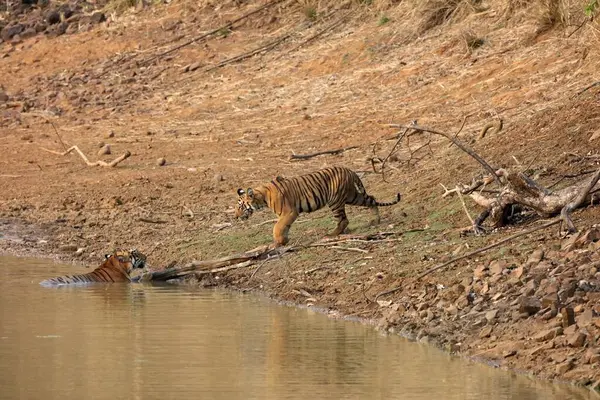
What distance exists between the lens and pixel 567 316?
Result: 8.09m

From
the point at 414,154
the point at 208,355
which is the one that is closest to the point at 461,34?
the point at 414,154

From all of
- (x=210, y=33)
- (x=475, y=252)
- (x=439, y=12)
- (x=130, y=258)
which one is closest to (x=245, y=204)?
(x=130, y=258)

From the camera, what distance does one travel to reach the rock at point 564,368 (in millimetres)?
7668

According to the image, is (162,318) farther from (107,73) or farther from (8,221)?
(107,73)

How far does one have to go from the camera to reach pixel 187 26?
2262cm

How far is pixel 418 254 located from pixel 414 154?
407 cm

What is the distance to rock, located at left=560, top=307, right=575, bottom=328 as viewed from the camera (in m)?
8.08

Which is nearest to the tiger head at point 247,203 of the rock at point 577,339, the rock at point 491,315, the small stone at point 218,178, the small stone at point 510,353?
the small stone at point 218,178

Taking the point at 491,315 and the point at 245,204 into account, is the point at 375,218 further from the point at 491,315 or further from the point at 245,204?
the point at 491,315

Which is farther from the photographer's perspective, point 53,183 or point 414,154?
point 53,183

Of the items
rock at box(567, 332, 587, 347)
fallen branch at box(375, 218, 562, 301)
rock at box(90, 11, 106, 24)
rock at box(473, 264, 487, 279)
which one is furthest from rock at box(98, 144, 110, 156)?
rock at box(567, 332, 587, 347)

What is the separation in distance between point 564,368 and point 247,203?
497 centimetres

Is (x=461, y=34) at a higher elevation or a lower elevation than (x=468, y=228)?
higher

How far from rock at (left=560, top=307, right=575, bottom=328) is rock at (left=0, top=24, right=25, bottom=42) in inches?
718
